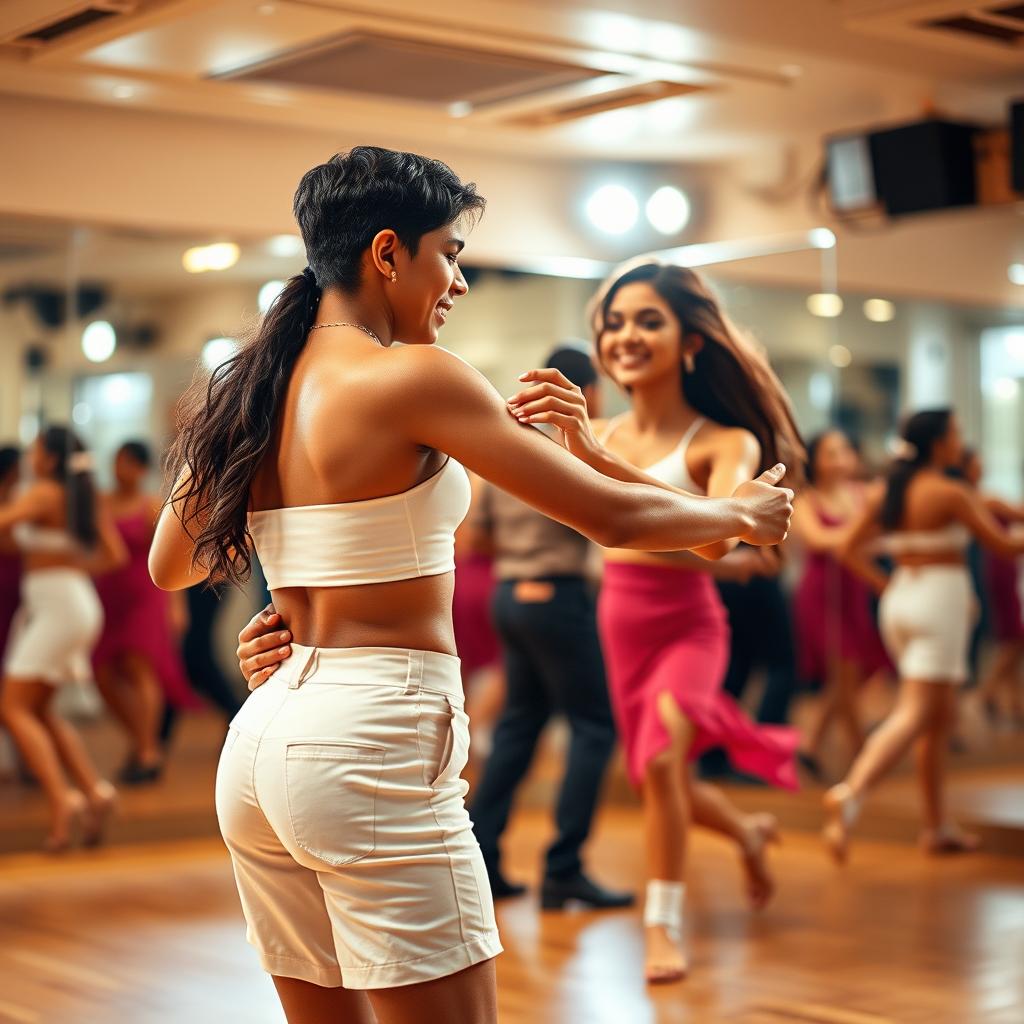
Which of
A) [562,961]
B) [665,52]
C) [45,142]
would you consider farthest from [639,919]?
[45,142]

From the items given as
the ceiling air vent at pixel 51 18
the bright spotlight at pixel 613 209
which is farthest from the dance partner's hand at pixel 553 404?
the bright spotlight at pixel 613 209

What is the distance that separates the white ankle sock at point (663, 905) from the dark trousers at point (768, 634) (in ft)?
7.53

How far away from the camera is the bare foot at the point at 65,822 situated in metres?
5.38

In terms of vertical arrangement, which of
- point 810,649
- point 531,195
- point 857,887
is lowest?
point 857,887

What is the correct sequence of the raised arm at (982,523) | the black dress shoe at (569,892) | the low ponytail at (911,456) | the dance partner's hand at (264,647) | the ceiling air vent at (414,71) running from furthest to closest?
the low ponytail at (911,456), the raised arm at (982,523), the ceiling air vent at (414,71), the black dress shoe at (569,892), the dance partner's hand at (264,647)

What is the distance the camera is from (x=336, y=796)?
5.90ft

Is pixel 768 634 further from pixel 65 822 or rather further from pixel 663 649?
pixel 65 822

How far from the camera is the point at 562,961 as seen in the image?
4023 millimetres

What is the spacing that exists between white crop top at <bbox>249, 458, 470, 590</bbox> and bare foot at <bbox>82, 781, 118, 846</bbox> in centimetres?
382

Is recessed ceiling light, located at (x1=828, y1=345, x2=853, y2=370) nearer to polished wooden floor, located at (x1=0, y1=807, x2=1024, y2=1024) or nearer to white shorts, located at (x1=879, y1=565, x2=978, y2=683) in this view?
white shorts, located at (x1=879, y1=565, x2=978, y2=683)

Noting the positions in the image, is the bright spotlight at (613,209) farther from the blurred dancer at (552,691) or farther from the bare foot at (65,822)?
the bare foot at (65,822)

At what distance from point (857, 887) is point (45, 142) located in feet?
11.5

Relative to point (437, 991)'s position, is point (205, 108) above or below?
above

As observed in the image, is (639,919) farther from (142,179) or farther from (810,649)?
(142,179)
